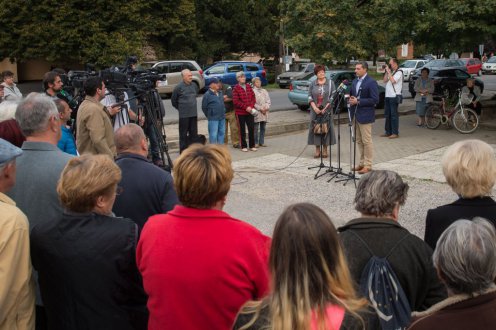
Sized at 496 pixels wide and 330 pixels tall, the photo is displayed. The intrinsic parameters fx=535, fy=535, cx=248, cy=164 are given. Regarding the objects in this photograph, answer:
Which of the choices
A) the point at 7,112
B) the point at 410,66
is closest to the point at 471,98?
the point at 7,112

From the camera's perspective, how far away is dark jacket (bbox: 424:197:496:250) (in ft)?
10.1

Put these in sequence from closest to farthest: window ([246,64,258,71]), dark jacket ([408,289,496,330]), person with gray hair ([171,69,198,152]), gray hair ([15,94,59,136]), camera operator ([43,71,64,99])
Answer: dark jacket ([408,289,496,330]) → gray hair ([15,94,59,136]) → camera operator ([43,71,64,99]) → person with gray hair ([171,69,198,152]) → window ([246,64,258,71])

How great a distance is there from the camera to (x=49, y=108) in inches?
145

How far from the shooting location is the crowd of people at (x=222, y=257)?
1834mm

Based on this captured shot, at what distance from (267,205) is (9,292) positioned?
5.70m

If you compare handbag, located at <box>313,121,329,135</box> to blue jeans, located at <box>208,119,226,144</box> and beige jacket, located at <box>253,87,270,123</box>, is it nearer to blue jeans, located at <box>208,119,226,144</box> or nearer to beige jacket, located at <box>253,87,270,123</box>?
beige jacket, located at <box>253,87,270,123</box>

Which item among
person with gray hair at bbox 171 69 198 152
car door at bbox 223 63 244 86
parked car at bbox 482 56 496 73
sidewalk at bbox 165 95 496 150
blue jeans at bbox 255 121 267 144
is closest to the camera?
person with gray hair at bbox 171 69 198 152

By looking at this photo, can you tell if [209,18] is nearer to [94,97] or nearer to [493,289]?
[94,97]

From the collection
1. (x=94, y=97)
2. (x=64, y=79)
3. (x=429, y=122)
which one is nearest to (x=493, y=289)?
(x=94, y=97)

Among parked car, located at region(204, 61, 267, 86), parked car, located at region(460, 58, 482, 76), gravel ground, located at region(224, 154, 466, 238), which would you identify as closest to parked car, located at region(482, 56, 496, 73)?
parked car, located at region(460, 58, 482, 76)

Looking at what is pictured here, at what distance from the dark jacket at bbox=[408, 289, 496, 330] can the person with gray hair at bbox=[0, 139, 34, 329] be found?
1.69m

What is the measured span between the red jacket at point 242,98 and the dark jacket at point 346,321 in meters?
9.90

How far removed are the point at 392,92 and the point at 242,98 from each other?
13.0 ft

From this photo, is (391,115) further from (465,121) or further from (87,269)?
(87,269)
